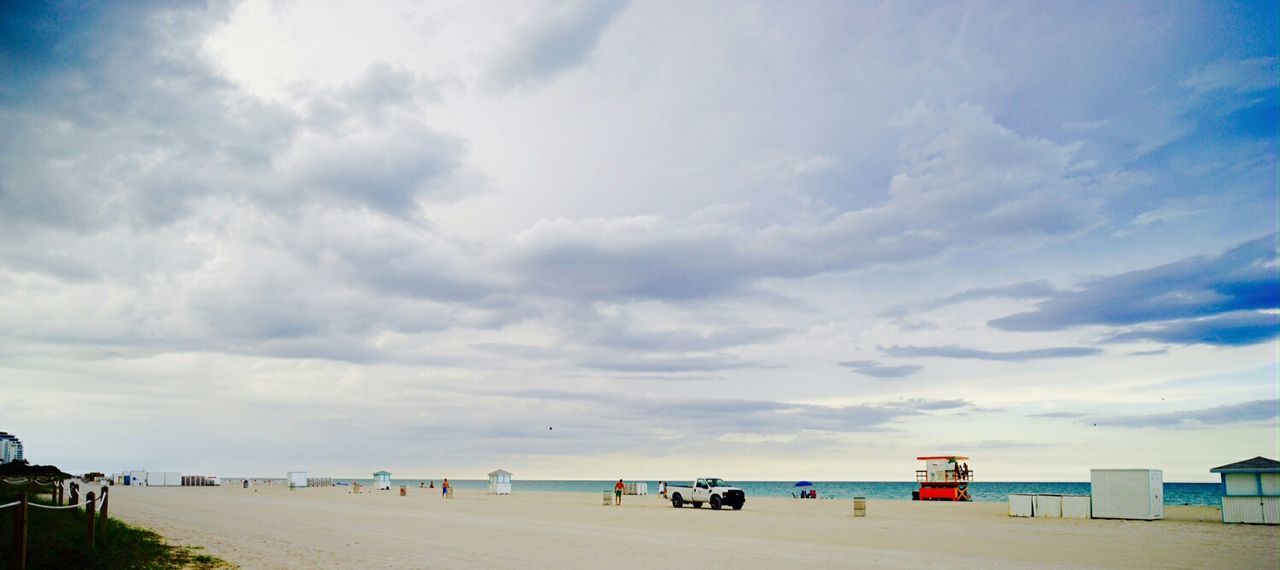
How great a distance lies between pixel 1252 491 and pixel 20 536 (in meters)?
40.3

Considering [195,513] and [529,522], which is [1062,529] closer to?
[529,522]

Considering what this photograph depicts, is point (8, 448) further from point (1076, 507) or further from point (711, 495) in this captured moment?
point (1076, 507)

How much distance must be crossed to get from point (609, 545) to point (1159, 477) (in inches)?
1077

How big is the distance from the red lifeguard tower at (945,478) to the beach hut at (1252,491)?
88.8ft

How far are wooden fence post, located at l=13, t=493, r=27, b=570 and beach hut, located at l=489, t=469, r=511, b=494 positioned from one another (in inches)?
2621

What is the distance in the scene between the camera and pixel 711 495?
Answer: 49125mm

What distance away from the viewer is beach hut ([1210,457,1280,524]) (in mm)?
32594

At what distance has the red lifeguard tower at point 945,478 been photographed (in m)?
61.1

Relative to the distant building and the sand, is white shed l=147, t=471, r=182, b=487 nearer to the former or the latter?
the distant building

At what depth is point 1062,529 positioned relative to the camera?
3103 cm

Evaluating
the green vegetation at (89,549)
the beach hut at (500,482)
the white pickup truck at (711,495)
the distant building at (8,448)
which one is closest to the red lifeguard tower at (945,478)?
the white pickup truck at (711,495)

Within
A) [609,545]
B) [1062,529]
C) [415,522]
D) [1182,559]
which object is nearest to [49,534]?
[609,545]

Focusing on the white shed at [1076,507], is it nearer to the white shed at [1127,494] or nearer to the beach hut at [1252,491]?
the white shed at [1127,494]

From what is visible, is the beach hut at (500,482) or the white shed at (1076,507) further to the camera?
the beach hut at (500,482)
